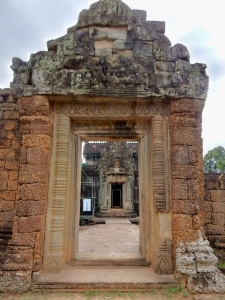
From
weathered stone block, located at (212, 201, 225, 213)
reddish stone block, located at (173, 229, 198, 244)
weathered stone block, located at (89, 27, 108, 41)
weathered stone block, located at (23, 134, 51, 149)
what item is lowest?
reddish stone block, located at (173, 229, 198, 244)

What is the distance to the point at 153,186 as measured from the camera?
4484 millimetres

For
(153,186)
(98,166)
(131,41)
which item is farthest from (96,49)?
(98,166)

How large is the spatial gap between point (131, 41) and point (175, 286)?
4.57 meters

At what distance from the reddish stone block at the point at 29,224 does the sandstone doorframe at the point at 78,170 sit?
0.24 meters

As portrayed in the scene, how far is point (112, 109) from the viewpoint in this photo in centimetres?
479

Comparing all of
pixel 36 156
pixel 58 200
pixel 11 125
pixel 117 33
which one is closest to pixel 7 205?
pixel 58 200

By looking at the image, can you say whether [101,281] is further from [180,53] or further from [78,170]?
[180,53]

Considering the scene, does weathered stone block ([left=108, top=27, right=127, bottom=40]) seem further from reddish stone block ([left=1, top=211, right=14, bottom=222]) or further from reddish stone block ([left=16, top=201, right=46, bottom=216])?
reddish stone block ([left=1, top=211, right=14, bottom=222])

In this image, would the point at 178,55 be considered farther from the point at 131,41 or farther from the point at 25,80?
the point at 25,80

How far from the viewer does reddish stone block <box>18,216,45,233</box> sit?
4062 mm

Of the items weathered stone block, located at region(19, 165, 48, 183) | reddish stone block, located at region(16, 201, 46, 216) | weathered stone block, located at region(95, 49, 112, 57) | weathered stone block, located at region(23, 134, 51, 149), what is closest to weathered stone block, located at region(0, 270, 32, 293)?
reddish stone block, located at region(16, 201, 46, 216)

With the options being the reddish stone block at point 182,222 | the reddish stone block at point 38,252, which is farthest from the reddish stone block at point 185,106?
the reddish stone block at point 38,252

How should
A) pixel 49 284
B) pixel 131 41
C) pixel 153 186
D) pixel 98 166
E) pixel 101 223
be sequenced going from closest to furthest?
pixel 49 284 < pixel 153 186 < pixel 131 41 < pixel 101 223 < pixel 98 166

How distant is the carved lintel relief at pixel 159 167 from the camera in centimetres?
435
